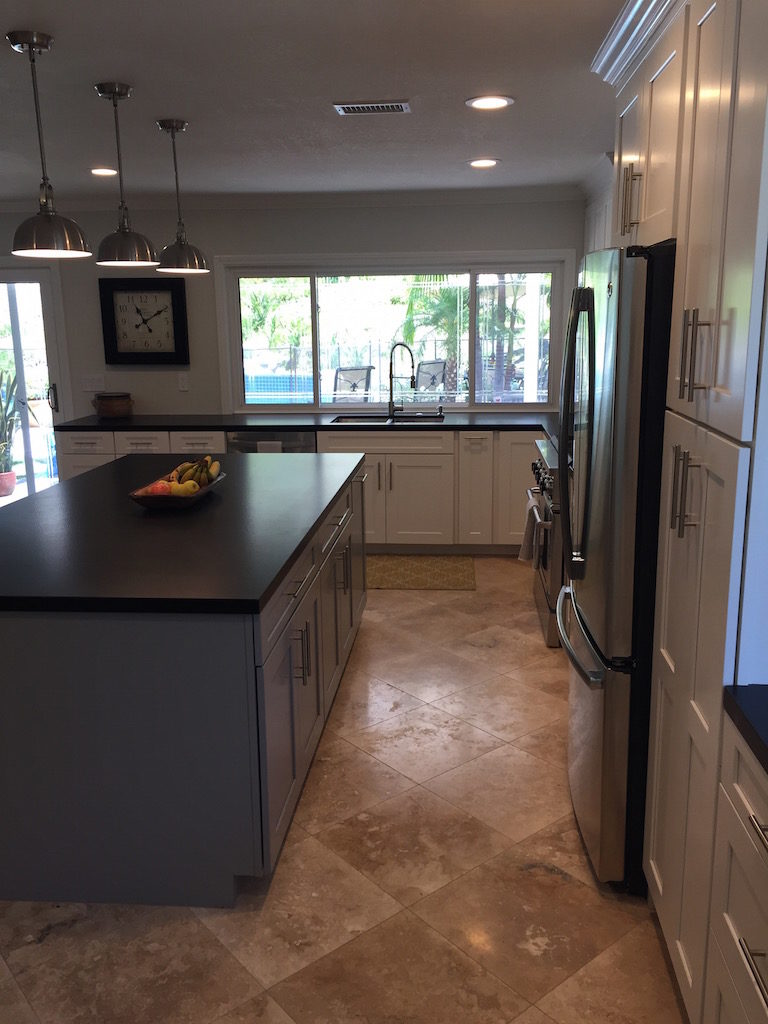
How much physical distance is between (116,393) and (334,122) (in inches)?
122

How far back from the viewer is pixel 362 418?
580 centimetres

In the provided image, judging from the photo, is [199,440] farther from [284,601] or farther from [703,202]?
[703,202]

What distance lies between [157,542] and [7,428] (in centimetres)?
425

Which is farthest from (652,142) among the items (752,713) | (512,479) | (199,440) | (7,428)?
(7,428)

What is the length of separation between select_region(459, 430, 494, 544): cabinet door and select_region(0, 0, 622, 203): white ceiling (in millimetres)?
1641

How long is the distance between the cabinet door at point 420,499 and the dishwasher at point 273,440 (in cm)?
56

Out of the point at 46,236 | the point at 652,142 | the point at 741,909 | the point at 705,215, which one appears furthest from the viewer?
the point at 46,236

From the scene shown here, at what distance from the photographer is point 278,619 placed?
7.46ft

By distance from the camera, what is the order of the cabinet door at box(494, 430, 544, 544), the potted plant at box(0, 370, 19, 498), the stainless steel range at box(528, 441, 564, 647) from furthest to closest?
1. the potted plant at box(0, 370, 19, 498)
2. the cabinet door at box(494, 430, 544, 544)
3. the stainless steel range at box(528, 441, 564, 647)

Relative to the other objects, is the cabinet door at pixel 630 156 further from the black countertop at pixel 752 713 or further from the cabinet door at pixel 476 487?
the cabinet door at pixel 476 487

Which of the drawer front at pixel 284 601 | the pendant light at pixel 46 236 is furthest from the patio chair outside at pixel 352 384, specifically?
A: the pendant light at pixel 46 236

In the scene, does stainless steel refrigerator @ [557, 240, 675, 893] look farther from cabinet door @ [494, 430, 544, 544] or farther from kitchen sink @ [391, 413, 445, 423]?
kitchen sink @ [391, 413, 445, 423]

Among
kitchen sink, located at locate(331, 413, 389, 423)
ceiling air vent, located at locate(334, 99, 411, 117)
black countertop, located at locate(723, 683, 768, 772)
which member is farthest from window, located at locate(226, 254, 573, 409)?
black countertop, located at locate(723, 683, 768, 772)

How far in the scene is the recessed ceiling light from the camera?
3119 millimetres
